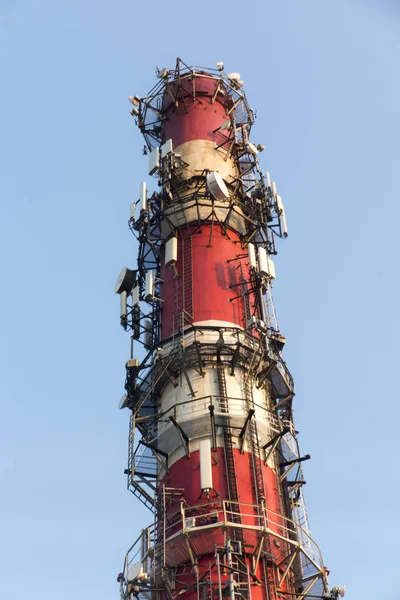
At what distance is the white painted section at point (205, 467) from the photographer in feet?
108

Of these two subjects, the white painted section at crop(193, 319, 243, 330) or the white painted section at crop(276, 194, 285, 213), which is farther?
the white painted section at crop(276, 194, 285, 213)

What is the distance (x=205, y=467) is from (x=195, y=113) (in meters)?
24.0

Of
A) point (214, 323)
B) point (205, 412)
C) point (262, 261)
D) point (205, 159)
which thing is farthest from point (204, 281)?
point (205, 159)

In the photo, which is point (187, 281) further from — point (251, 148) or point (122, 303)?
point (251, 148)

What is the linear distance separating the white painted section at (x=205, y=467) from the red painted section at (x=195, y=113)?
2051cm

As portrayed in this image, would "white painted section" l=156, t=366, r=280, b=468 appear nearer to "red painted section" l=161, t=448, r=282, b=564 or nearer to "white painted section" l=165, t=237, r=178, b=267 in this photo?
"red painted section" l=161, t=448, r=282, b=564

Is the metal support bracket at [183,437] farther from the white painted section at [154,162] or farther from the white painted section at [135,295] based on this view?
the white painted section at [154,162]

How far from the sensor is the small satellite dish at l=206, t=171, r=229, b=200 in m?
42.5

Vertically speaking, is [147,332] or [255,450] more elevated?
[147,332]

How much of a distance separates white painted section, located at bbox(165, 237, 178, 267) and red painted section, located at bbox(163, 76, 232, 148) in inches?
318

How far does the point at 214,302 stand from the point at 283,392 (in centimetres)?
523

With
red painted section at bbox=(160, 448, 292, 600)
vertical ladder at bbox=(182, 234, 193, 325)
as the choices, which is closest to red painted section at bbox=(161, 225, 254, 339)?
vertical ladder at bbox=(182, 234, 193, 325)

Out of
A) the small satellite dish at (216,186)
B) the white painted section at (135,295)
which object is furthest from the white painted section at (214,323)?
the small satellite dish at (216,186)

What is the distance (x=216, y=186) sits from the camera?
42500mm
